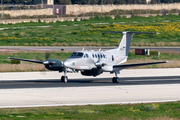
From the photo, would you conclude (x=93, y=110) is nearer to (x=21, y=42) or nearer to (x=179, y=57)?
(x=179, y=57)

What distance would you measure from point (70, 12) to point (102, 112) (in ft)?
357

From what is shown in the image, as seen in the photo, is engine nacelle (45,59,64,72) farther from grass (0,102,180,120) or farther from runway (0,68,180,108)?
grass (0,102,180,120)

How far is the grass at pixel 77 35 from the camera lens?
75875mm

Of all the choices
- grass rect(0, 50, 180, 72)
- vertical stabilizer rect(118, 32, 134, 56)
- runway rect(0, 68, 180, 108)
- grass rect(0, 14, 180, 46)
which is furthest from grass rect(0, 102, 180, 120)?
grass rect(0, 14, 180, 46)

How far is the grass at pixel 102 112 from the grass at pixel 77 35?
54650 mm

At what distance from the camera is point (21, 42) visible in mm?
75312

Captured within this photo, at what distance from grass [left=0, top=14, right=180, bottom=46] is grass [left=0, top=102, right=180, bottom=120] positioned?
54.6 m

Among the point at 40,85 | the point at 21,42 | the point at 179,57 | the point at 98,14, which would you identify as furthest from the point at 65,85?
the point at 98,14

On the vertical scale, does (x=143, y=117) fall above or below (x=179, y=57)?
above

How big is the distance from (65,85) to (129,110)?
11.8 metres

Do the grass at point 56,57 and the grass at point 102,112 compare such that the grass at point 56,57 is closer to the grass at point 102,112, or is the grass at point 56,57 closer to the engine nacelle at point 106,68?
the engine nacelle at point 106,68

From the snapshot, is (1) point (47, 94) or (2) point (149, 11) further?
(2) point (149, 11)

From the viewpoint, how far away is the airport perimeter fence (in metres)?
110

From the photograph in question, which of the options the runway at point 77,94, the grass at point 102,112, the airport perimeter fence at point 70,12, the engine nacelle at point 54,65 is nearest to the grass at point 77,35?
the airport perimeter fence at point 70,12
